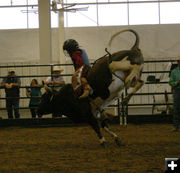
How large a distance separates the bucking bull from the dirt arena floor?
0.51 m

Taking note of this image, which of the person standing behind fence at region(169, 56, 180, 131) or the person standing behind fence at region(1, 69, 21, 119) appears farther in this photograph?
the person standing behind fence at region(1, 69, 21, 119)

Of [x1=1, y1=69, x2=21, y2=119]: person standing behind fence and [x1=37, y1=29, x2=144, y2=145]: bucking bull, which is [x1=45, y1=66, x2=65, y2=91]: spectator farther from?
[x1=37, y1=29, x2=144, y2=145]: bucking bull

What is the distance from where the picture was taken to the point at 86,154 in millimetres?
5859

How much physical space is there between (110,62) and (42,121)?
18.5 feet

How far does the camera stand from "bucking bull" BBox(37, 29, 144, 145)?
20.5ft

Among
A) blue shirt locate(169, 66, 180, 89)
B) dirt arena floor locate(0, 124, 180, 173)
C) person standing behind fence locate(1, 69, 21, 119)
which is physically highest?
blue shirt locate(169, 66, 180, 89)

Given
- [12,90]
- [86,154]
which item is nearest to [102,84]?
[86,154]

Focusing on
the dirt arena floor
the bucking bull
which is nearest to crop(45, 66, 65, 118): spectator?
the dirt arena floor

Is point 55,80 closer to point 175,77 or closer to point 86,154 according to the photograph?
point 175,77

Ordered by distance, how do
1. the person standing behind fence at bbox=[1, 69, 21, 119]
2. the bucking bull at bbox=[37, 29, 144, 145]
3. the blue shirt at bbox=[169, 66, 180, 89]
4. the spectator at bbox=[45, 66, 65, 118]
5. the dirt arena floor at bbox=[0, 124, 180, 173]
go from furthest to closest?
the person standing behind fence at bbox=[1, 69, 21, 119], the spectator at bbox=[45, 66, 65, 118], the blue shirt at bbox=[169, 66, 180, 89], the bucking bull at bbox=[37, 29, 144, 145], the dirt arena floor at bbox=[0, 124, 180, 173]

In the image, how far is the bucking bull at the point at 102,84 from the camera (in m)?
6.25

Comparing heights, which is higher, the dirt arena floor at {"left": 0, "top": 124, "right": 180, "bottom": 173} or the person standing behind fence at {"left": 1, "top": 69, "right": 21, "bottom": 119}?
the person standing behind fence at {"left": 1, "top": 69, "right": 21, "bottom": 119}

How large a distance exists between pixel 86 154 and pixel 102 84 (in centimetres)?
122

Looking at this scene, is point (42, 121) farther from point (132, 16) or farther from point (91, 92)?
point (132, 16)
